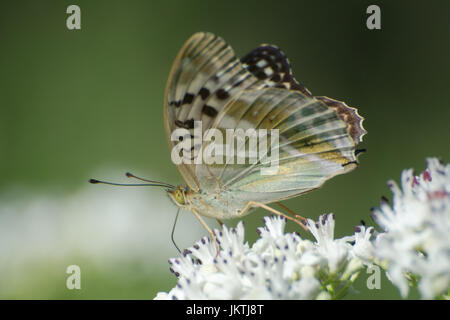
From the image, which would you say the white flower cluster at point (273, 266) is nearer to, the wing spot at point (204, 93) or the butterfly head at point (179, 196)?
the butterfly head at point (179, 196)

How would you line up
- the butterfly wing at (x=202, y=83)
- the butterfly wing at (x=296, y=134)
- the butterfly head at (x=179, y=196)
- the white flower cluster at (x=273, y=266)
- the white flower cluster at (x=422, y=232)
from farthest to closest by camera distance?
the butterfly head at (x=179, y=196) < the butterfly wing at (x=296, y=134) < the butterfly wing at (x=202, y=83) < the white flower cluster at (x=273, y=266) < the white flower cluster at (x=422, y=232)

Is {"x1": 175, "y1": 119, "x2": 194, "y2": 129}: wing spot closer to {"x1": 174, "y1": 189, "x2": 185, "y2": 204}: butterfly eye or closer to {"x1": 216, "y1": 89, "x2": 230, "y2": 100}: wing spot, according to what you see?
{"x1": 216, "y1": 89, "x2": 230, "y2": 100}: wing spot

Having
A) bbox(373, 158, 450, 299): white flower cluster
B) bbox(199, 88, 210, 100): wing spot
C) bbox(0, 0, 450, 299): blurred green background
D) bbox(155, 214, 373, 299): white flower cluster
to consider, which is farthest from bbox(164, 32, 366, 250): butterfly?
bbox(0, 0, 450, 299): blurred green background

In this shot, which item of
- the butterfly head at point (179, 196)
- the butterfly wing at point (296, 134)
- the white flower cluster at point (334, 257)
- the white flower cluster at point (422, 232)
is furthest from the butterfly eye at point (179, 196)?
the white flower cluster at point (422, 232)

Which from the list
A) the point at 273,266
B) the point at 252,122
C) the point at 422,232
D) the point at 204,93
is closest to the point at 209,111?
the point at 204,93

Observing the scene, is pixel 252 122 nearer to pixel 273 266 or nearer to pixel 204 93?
pixel 204 93

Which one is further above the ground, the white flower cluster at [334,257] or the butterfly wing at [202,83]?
the butterfly wing at [202,83]
